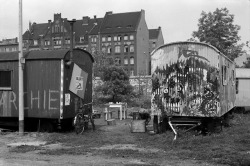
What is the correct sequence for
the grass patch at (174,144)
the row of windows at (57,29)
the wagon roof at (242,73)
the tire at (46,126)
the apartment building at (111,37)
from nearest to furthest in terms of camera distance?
the grass patch at (174,144), the tire at (46,126), the wagon roof at (242,73), the apartment building at (111,37), the row of windows at (57,29)

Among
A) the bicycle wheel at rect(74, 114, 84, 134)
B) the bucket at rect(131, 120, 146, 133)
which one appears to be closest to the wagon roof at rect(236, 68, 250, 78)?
the bucket at rect(131, 120, 146, 133)

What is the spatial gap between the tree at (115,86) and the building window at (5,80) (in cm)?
1554

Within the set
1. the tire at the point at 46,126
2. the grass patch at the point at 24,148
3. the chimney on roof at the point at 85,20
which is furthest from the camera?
the chimney on roof at the point at 85,20

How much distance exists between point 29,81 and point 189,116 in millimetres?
5788

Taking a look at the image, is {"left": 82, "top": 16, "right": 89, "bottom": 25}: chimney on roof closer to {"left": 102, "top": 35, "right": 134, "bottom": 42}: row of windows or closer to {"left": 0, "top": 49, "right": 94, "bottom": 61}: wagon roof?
{"left": 102, "top": 35, "right": 134, "bottom": 42}: row of windows

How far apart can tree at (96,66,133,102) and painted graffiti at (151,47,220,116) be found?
17046mm

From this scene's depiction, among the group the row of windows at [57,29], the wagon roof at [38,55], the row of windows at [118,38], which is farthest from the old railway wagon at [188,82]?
the row of windows at [57,29]

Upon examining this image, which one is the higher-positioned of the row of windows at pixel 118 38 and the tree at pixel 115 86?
the row of windows at pixel 118 38

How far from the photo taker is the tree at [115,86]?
30.3 m

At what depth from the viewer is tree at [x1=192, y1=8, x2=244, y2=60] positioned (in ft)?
138

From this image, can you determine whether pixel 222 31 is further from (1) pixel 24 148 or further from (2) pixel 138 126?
(1) pixel 24 148

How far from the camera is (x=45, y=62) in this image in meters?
14.3

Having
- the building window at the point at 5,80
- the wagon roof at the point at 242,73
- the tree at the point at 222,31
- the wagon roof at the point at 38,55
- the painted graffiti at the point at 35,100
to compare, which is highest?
the tree at the point at 222,31

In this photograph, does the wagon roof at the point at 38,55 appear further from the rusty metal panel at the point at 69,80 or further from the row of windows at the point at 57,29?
the row of windows at the point at 57,29
